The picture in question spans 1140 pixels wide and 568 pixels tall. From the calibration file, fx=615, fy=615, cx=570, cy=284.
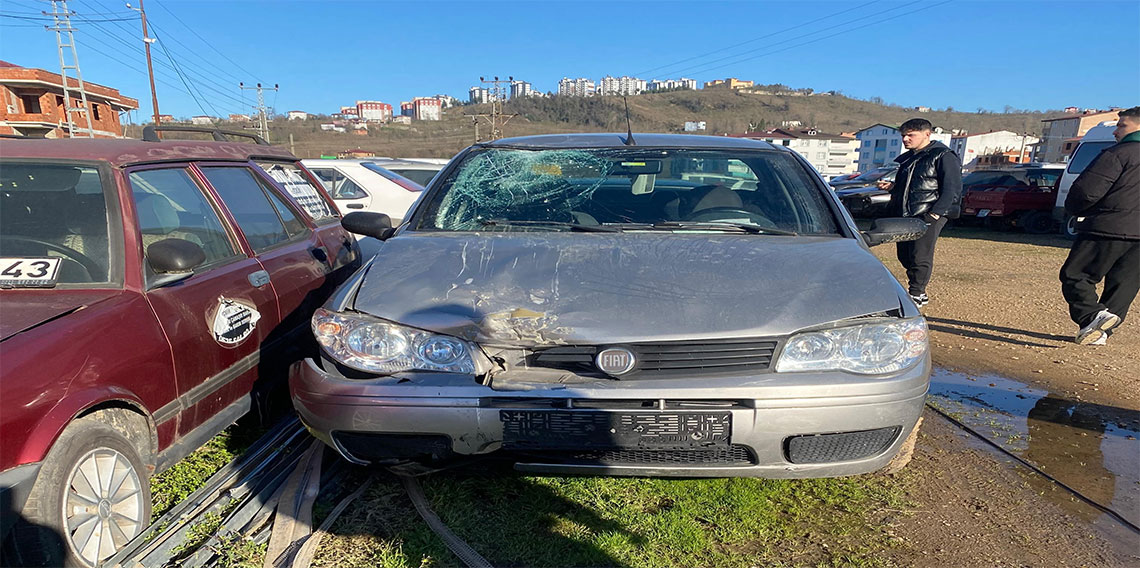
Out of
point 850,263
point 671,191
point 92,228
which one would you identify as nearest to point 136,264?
point 92,228

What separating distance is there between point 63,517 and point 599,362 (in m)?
1.61

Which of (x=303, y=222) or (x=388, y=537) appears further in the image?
(x=303, y=222)

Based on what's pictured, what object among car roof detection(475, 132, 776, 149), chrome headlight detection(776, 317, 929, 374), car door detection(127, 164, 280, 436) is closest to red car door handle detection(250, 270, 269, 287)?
car door detection(127, 164, 280, 436)

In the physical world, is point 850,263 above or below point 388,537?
above

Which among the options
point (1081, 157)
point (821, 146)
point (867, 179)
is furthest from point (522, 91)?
point (1081, 157)

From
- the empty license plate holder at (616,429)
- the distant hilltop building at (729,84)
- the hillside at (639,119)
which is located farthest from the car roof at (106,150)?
the distant hilltop building at (729,84)

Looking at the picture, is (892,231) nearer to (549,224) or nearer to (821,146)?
(549,224)

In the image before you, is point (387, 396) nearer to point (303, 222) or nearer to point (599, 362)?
point (599, 362)

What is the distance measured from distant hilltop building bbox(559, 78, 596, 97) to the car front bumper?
7053 centimetres

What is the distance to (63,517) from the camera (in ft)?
5.76

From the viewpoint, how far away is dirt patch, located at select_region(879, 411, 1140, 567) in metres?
2.16

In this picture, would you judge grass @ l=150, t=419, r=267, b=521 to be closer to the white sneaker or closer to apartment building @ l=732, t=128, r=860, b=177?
the white sneaker

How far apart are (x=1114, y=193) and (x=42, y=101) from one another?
60673 millimetres

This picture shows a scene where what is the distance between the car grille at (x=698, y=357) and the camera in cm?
Result: 196
